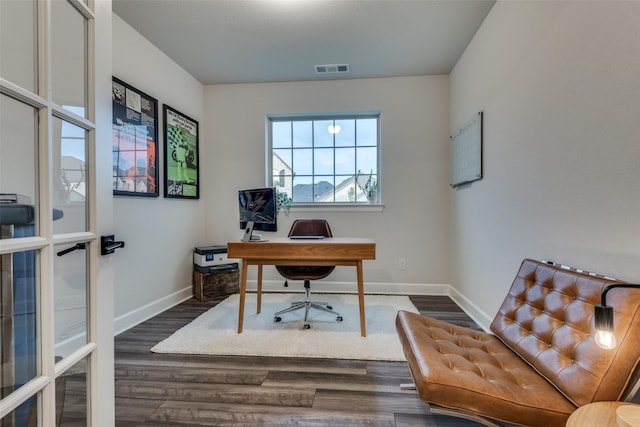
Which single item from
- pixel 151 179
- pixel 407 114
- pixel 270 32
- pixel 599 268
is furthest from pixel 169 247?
pixel 599 268

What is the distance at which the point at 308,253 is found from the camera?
2.35m

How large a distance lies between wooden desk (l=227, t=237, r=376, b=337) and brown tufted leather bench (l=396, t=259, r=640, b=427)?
2.63ft

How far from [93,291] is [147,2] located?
7.82ft

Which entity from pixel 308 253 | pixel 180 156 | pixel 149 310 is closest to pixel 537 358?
pixel 308 253

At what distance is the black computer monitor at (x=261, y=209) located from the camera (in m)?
2.52

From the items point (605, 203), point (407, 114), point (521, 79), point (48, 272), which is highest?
point (407, 114)

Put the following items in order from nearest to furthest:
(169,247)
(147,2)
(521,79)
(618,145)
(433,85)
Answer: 1. (618,145)
2. (521,79)
3. (147,2)
4. (169,247)
5. (433,85)

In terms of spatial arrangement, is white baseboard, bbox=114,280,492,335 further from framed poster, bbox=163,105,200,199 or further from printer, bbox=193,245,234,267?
framed poster, bbox=163,105,200,199

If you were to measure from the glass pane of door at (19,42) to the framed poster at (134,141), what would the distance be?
1.82 meters

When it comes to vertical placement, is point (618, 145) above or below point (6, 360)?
above

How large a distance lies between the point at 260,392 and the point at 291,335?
715 mm

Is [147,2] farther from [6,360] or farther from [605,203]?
[605,203]

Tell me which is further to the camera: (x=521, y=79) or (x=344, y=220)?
(x=344, y=220)

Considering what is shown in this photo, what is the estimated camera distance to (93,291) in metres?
0.93
